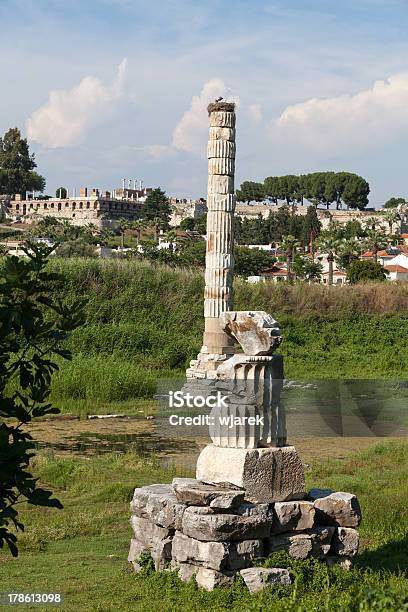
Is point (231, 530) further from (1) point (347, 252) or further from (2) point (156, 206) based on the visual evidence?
(2) point (156, 206)

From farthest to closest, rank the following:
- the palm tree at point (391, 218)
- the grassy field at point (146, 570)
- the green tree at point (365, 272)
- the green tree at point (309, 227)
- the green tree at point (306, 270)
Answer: the palm tree at point (391, 218)
the green tree at point (309, 227)
the green tree at point (306, 270)
the green tree at point (365, 272)
the grassy field at point (146, 570)

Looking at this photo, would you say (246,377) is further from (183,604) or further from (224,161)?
(224,161)

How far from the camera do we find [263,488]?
7.94m

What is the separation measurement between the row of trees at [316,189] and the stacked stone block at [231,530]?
11903 cm

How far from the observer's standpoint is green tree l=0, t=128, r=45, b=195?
388 ft

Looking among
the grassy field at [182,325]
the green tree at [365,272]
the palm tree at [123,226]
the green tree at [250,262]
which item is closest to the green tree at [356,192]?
the palm tree at [123,226]

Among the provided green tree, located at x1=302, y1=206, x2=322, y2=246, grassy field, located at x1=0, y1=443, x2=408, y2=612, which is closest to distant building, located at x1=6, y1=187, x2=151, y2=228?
green tree, located at x1=302, y1=206, x2=322, y2=246

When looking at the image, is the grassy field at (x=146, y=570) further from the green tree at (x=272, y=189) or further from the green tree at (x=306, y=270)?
the green tree at (x=272, y=189)

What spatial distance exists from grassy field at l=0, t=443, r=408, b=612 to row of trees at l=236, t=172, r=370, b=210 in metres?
114

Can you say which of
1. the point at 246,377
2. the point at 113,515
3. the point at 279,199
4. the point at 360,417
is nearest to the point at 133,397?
the point at 360,417

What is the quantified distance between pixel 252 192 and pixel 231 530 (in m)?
129

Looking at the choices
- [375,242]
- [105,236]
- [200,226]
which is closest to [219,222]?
[375,242]

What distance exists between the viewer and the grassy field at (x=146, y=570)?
23.0 feet

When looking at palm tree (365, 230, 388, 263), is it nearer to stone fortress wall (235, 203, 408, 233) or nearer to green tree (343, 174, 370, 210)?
stone fortress wall (235, 203, 408, 233)
